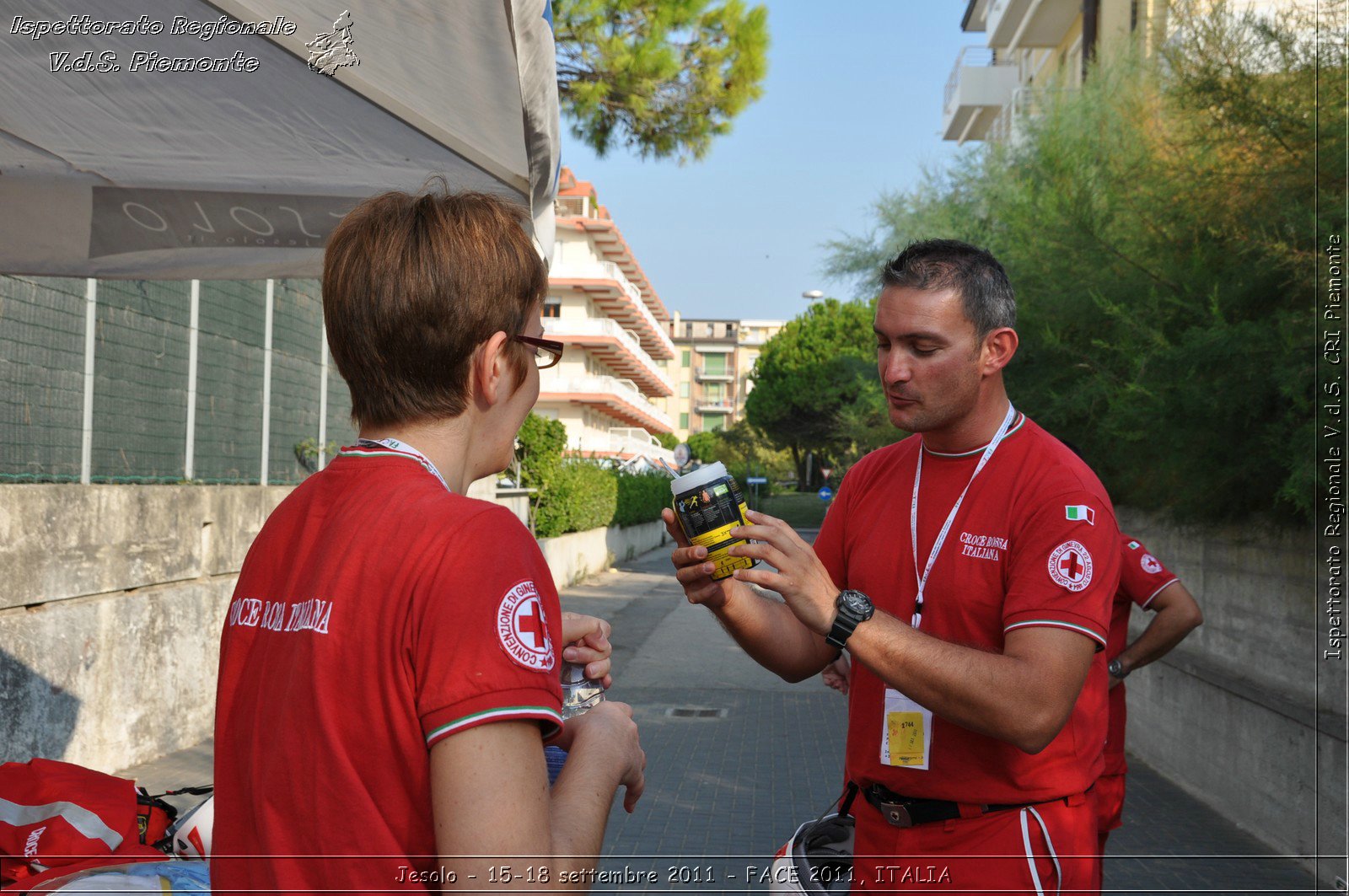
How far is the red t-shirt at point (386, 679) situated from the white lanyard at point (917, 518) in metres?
1.45

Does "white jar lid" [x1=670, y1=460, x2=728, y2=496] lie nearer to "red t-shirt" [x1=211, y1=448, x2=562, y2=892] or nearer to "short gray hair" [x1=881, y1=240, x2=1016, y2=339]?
"red t-shirt" [x1=211, y1=448, x2=562, y2=892]

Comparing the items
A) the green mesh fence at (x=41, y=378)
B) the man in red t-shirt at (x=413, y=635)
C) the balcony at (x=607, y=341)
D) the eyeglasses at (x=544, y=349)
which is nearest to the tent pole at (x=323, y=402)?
the green mesh fence at (x=41, y=378)

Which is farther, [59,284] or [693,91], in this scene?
[693,91]

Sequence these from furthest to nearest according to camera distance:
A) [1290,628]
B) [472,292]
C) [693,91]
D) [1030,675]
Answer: [693,91]
[1290,628]
[1030,675]
[472,292]

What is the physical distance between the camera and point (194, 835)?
2887 mm

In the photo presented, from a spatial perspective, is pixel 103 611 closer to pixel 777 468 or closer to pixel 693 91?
pixel 693 91

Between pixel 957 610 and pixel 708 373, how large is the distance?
136 metres

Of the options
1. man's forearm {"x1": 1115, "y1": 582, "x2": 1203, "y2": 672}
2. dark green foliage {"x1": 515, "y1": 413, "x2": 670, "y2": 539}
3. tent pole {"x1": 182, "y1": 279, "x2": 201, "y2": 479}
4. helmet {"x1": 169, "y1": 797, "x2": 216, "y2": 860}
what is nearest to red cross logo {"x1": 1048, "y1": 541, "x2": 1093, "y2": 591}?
helmet {"x1": 169, "y1": 797, "x2": 216, "y2": 860}

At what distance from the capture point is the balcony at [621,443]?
203 ft

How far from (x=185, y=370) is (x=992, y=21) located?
24.7 meters

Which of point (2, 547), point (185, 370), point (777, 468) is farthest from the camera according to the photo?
point (777, 468)

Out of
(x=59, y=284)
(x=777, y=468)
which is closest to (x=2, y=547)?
(x=59, y=284)

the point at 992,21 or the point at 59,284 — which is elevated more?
the point at 992,21

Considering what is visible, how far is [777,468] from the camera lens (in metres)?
75.1
